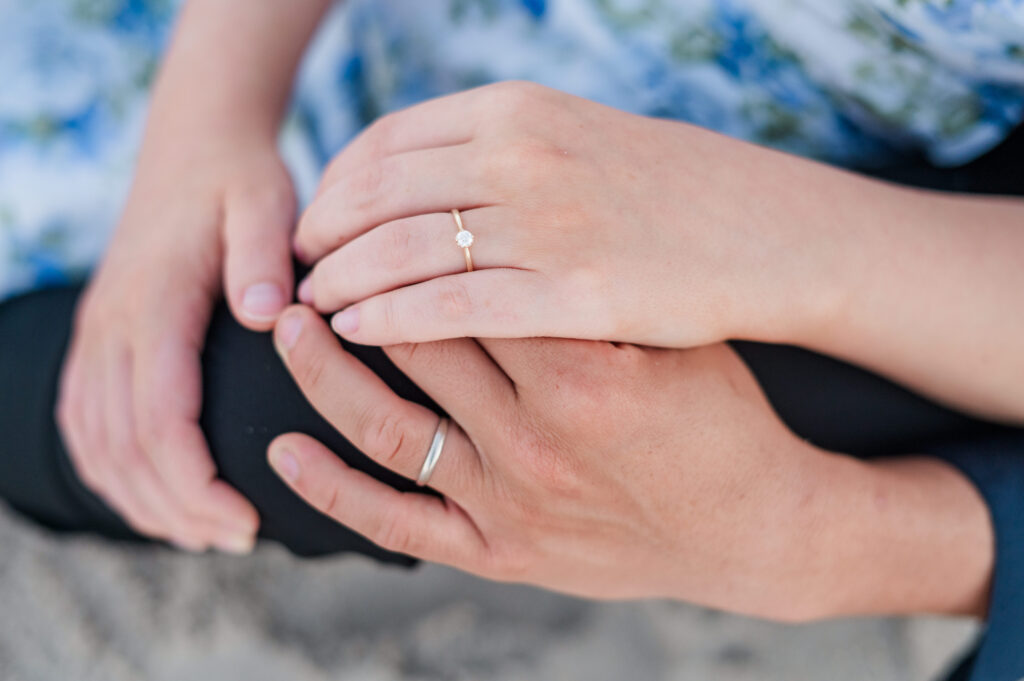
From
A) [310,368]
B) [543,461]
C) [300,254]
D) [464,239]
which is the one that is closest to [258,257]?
[300,254]

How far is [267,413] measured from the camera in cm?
80

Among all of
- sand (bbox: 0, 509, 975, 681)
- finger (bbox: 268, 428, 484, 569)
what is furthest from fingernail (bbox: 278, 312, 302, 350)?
sand (bbox: 0, 509, 975, 681)

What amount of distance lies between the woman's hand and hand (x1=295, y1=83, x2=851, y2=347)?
5cm

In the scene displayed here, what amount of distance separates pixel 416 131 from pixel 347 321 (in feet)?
0.65

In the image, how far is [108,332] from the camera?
89 centimetres

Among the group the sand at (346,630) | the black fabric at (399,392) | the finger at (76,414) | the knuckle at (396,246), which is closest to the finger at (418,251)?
the knuckle at (396,246)

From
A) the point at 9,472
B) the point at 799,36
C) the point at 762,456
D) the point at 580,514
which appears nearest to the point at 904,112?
the point at 799,36

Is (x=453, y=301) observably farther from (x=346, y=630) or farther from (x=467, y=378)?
(x=346, y=630)

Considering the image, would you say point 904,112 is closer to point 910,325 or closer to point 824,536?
point 910,325

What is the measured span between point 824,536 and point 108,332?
84cm

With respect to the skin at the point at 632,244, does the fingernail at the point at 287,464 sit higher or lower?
lower

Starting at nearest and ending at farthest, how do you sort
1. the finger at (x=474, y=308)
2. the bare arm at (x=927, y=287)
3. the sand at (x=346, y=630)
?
the finger at (x=474, y=308), the bare arm at (x=927, y=287), the sand at (x=346, y=630)

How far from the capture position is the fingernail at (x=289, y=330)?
0.74 m

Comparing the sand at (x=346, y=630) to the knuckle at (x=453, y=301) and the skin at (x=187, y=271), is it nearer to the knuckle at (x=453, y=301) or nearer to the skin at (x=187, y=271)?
the skin at (x=187, y=271)
